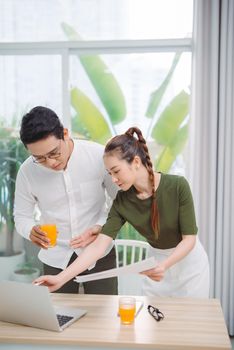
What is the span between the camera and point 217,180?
3.39 metres

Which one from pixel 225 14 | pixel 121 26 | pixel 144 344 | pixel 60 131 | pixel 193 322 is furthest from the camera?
pixel 121 26

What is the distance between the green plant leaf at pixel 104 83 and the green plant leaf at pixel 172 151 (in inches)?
17.8

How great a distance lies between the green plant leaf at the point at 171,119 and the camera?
139 inches

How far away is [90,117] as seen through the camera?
364 centimetres

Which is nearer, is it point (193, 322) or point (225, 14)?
point (193, 322)

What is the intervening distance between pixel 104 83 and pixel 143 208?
1.87 metres

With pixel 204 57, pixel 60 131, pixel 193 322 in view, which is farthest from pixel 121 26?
pixel 193 322

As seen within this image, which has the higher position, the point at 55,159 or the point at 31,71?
the point at 31,71

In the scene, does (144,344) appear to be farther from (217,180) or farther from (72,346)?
(217,180)

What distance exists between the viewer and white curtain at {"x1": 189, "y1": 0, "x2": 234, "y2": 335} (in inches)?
129

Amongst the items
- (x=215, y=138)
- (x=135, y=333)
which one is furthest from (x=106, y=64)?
(x=135, y=333)

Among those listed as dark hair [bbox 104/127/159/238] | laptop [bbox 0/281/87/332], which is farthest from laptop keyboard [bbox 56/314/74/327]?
dark hair [bbox 104/127/159/238]

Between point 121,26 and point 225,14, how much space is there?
0.82 meters

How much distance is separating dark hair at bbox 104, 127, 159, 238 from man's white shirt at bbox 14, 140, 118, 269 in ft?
0.98
